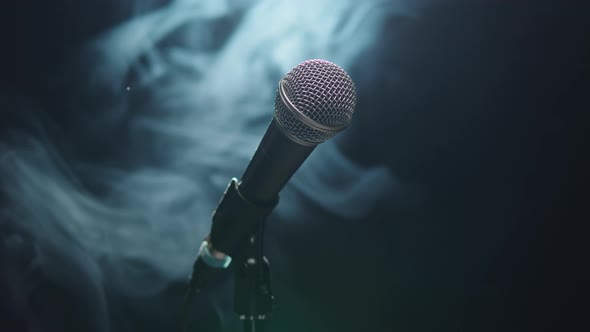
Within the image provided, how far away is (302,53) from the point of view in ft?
5.66

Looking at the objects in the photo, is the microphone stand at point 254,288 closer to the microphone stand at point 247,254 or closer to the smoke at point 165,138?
the microphone stand at point 247,254

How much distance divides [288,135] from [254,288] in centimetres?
46

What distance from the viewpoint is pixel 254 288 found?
3.14 ft

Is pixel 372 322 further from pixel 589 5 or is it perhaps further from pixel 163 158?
pixel 589 5

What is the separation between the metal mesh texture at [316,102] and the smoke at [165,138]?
0.95 metres

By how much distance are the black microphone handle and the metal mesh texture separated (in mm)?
31

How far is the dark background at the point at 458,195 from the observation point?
1682 mm

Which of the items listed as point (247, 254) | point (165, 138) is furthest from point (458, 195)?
point (165, 138)

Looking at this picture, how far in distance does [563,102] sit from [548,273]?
84cm

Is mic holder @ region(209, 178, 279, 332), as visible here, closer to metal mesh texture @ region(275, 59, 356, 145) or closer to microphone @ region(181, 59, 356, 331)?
microphone @ region(181, 59, 356, 331)

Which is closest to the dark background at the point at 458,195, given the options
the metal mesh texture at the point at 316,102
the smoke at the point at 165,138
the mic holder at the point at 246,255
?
the smoke at the point at 165,138

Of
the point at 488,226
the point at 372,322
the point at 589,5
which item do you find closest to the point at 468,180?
the point at 488,226

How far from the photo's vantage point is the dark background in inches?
66.2

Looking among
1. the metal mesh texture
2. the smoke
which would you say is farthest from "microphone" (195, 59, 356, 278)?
the smoke
